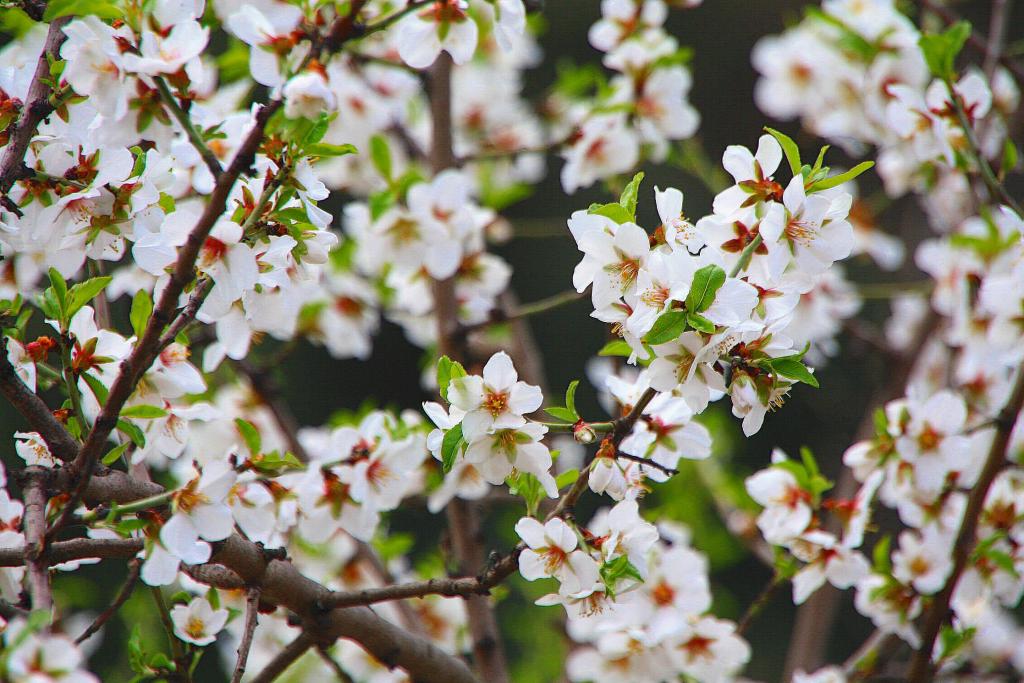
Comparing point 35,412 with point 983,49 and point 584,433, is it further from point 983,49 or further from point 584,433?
point 983,49

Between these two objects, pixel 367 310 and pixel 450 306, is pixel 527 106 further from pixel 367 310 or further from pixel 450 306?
pixel 450 306

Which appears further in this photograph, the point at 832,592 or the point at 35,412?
the point at 832,592

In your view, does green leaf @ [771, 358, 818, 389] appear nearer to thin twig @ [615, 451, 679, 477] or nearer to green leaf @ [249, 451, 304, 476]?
thin twig @ [615, 451, 679, 477]

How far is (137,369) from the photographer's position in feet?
2.53

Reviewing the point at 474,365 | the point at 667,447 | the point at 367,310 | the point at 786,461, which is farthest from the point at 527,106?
the point at 667,447

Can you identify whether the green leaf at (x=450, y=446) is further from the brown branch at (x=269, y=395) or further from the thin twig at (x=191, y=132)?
the brown branch at (x=269, y=395)

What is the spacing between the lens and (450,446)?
80 cm

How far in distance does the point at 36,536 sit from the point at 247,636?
21 centimetres

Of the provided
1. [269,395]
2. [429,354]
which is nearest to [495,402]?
[269,395]

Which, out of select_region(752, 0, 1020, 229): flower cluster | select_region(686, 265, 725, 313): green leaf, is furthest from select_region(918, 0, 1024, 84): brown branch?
select_region(686, 265, 725, 313): green leaf

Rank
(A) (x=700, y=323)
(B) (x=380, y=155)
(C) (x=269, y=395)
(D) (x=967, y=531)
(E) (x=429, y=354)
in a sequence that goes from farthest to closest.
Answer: (E) (x=429, y=354)
(C) (x=269, y=395)
(B) (x=380, y=155)
(D) (x=967, y=531)
(A) (x=700, y=323)

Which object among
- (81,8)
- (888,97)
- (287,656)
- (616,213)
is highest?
(81,8)

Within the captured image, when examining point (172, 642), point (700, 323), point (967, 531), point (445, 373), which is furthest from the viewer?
point (967, 531)

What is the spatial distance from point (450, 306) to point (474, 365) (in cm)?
12
